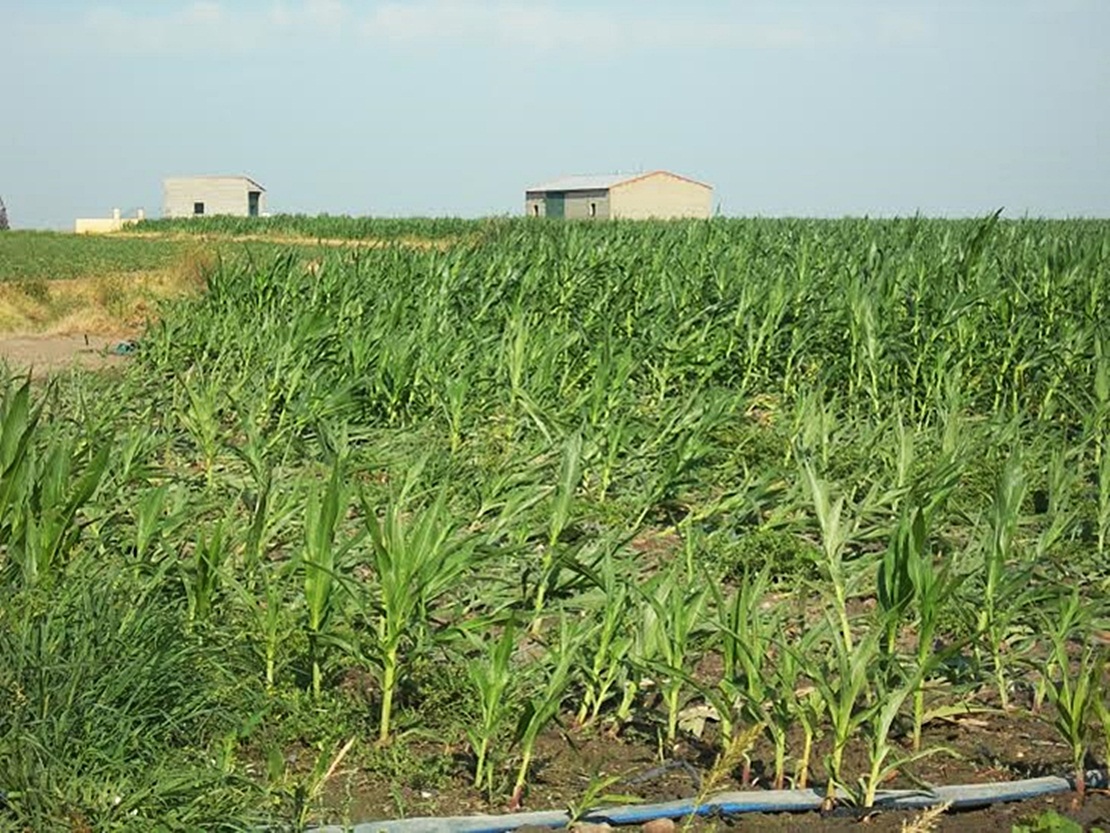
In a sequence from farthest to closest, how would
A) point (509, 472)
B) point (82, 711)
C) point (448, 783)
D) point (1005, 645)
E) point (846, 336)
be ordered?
1. point (846, 336)
2. point (509, 472)
3. point (1005, 645)
4. point (448, 783)
5. point (82, 711)

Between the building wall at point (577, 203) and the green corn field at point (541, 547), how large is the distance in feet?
180

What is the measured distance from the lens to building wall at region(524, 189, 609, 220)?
64.9m

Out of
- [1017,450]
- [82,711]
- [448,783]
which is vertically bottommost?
[448,783]

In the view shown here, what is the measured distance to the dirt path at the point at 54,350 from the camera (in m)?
11.5

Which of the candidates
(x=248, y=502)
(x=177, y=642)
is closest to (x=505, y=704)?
(x=177, y=642)

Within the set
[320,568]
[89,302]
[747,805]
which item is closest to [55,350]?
[89,302]

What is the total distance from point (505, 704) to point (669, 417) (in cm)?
357

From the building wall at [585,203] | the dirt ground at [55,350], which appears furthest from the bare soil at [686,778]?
the building wall at [585,203]

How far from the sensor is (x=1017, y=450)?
4871 millimetres

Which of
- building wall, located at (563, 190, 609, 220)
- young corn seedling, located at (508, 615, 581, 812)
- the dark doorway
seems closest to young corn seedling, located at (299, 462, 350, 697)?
young corn seedling, located at (508, 615, 581, 812)

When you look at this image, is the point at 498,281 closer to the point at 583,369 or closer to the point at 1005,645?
the point at 583,369

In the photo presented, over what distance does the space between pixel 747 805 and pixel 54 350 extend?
1119 centimetres

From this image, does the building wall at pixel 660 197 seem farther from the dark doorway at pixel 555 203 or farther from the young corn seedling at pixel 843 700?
the young corn seedling at pixel 843 700

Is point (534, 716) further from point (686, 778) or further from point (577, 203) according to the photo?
point (577, 203)
